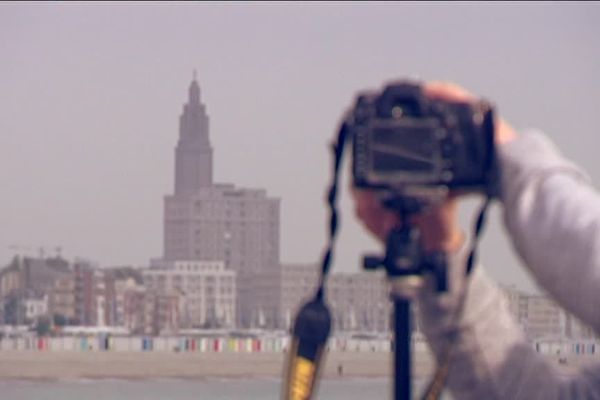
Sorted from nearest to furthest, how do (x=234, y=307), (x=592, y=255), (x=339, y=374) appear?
(x=592, y=255) < (x=339, y=374) < (x=234, y=307)

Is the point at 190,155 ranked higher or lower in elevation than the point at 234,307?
higher

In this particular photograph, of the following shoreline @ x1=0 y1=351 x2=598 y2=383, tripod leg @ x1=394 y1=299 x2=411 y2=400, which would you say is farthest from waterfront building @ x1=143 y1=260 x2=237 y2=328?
tripod leg @ x1=394 y1=299 x2=411 y2=400

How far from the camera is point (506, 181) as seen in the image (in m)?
2.16

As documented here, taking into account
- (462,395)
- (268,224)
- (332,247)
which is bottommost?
(462,395)

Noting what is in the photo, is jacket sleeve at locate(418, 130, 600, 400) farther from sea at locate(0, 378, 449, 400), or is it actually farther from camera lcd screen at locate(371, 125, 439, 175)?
sea at locate(0, 378, 449, 400)

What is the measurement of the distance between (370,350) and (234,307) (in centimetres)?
3978

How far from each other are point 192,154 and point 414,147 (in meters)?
160

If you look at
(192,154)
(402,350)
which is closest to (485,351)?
(402,350)

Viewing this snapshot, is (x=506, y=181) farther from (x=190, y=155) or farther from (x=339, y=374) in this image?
(x=190, y=155)

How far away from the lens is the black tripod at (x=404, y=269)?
217 cm

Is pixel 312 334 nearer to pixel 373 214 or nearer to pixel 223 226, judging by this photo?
pixel 373 214

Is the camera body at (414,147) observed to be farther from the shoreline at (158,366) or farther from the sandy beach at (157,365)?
A: the sandy beach at (157,365)

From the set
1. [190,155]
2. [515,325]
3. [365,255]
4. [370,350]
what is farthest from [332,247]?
[190,155]

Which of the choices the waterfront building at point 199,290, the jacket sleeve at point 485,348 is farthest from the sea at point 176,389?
the waterfront building at point 199,290
